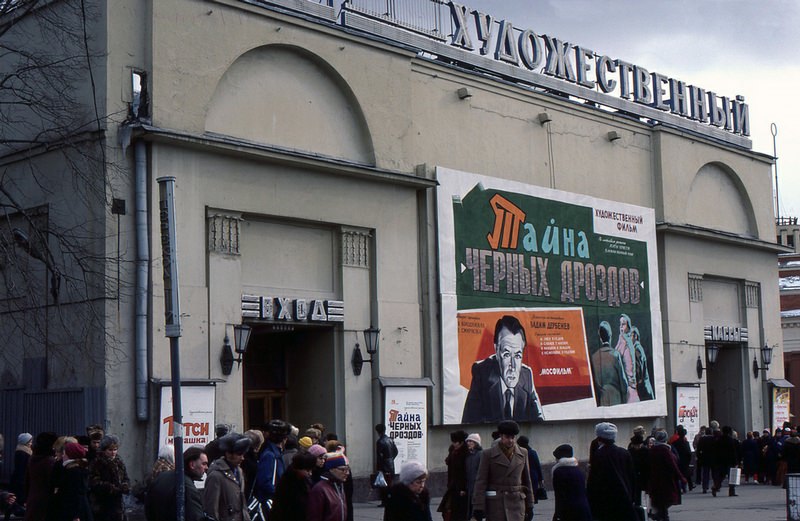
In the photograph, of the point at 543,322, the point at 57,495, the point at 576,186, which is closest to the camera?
the point at 57,495

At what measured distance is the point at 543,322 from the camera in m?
30.0

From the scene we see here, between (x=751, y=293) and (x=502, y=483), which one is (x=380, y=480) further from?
(x=751, y=293)

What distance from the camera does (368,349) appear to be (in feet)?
82.8

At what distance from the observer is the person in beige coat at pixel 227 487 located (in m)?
11.4

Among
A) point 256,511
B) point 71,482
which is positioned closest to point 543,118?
point 256,511

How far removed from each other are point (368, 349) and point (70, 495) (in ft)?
40.6

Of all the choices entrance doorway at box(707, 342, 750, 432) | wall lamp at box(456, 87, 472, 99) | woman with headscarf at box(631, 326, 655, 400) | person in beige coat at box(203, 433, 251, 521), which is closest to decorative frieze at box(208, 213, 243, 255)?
wall lamp at box(456, 87, 472, 99)

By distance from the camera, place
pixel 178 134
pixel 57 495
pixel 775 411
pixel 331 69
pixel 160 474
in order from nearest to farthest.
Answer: pixel 160 474
pixel 57 495
pixel 178 134
pixel 331 69
pixel 775 411

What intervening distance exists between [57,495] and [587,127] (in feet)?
73.6

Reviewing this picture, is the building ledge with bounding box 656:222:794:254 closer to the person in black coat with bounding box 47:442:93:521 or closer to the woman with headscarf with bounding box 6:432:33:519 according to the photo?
the woman with headscarf with bounding box 6:432:33:519

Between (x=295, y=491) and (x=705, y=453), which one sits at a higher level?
(x=295, y=491)

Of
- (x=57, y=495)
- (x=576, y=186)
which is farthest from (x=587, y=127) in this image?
(x=57, y=495)

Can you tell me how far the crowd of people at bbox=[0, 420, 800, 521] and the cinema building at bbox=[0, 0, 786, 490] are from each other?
12.4 ft

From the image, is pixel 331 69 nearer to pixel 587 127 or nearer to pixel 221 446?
pixel 587 127
